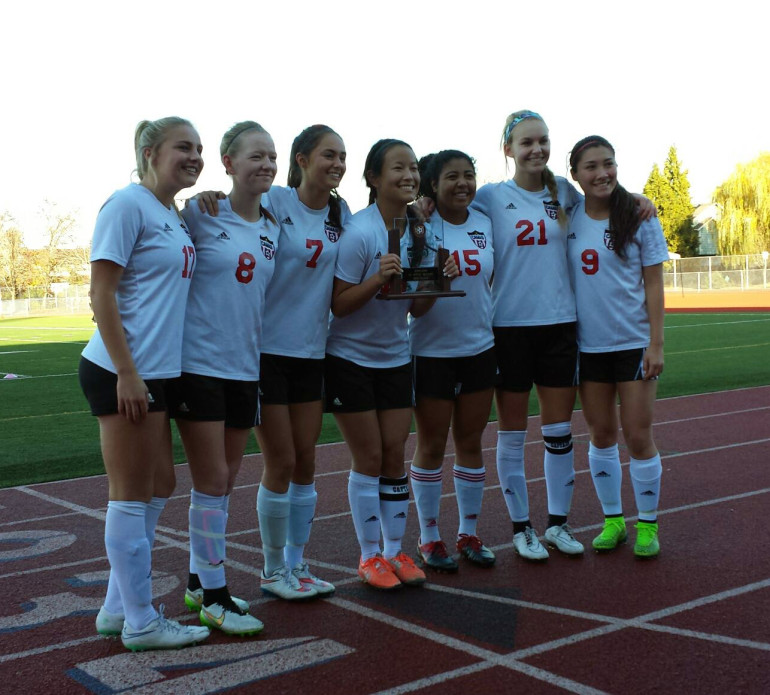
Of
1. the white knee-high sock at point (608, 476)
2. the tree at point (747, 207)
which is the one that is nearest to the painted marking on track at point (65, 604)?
the white knee-high sock at point (608, 476)

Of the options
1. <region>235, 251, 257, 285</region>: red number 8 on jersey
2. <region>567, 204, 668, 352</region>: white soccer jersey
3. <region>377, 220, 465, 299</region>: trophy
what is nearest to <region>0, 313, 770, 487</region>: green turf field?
<region>235, 251, 257, 285</region>: red number 8 on jersey

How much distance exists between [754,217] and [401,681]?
4888cm

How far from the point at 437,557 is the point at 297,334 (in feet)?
4.52

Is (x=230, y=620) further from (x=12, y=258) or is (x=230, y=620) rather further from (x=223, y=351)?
(x=12, y=258)

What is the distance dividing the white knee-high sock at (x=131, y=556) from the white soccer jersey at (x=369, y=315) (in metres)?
1.21

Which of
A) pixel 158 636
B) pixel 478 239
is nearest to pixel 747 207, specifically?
pixel 478 239

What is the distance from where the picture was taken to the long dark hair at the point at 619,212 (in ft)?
15.1

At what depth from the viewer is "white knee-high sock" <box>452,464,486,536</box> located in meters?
4.70

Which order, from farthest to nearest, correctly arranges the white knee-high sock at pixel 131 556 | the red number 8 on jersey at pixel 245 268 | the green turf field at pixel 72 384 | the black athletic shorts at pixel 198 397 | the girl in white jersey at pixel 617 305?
the green turf field at pixel 72 384, the girl in white jersey at pixel 617 305, the red number 8 on jersey at pixel 245 268, the black athletic shorts at pixel 198 397, the white knee-high sock at pixel 131 556

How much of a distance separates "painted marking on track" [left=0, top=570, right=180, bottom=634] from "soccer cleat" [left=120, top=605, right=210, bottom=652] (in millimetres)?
563

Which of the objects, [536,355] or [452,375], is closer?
[452,375]

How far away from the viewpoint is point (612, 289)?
15.2ft

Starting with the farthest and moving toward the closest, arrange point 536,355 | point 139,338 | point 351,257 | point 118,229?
point 536,355, point 351,257, point 139,338, point 118,229

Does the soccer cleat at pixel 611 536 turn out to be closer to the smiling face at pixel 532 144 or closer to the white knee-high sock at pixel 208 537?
the smiling face at pixel 532 144
